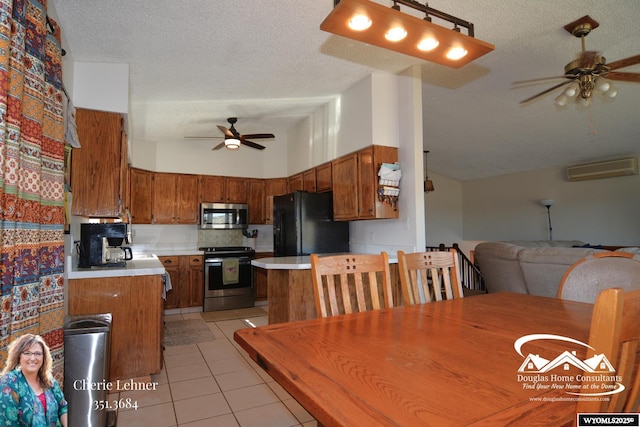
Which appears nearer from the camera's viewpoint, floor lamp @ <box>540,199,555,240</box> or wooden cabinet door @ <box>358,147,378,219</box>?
wooden cabinet door @ <box>358,147,378,219</box>

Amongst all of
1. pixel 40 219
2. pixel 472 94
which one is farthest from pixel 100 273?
pixel 472 94

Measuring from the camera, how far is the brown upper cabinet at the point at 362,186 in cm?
347

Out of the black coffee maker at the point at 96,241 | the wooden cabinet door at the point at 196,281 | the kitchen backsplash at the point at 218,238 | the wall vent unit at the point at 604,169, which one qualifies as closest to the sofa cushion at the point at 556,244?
the wall vent unit at the point at 604,169

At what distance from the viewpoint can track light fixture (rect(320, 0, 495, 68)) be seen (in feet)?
4.32

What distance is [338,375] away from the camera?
2.92 ft

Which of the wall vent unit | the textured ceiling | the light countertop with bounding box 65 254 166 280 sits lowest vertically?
the light countertop with bounding box 65 254 166 280

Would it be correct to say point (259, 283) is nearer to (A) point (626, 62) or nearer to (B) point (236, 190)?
(B) point (236, 190)

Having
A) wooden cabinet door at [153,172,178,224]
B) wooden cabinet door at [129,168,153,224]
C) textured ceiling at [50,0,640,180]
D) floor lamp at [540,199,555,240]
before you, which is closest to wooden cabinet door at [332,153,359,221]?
textured ceiling at [50,0,640,180]

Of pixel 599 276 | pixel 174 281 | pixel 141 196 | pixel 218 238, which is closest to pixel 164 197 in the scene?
pixel 141 196

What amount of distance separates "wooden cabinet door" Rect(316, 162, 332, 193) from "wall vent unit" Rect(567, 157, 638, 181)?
476cm

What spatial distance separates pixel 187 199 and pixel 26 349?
442cm

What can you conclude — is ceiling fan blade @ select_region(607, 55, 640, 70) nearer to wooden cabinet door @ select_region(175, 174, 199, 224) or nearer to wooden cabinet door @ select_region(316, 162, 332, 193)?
wooden cabinet door @ select_region(316, 162, 332, 193)

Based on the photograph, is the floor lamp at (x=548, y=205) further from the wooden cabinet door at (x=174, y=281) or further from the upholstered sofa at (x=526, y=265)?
the wooden cabinet door at (x=174, y=281)

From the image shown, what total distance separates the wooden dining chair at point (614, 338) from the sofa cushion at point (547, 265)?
2.93 metres
